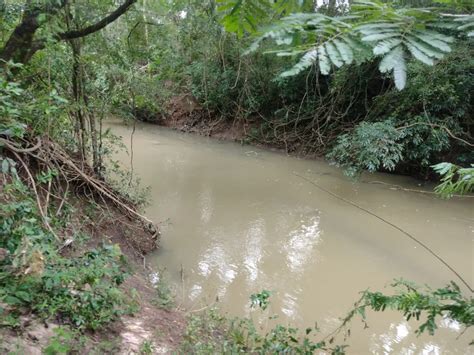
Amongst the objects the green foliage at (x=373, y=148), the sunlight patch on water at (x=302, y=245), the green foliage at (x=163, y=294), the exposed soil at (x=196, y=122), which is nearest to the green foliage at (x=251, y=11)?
the green foliage at (x=163, y=294)

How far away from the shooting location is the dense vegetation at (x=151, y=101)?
113cm

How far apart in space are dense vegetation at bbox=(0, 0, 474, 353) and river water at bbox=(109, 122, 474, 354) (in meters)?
0.42

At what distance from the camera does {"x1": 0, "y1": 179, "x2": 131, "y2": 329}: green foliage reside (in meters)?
1.89

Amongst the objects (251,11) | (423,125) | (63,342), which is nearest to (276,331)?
(63,342)

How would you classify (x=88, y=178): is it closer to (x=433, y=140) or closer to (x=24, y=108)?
(x=24, y=108)

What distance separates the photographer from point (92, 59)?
12.8ft

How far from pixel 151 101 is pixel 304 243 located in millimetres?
2837

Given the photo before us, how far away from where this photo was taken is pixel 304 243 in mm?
4660

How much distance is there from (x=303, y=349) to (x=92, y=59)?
3.33 m

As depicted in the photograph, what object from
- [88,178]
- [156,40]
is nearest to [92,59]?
[88,178]

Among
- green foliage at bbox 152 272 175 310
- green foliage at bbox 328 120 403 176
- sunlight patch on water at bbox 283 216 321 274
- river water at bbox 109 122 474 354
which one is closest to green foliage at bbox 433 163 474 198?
river water at bbox 109 122 474 354

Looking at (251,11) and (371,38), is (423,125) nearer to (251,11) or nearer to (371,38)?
(251,11)

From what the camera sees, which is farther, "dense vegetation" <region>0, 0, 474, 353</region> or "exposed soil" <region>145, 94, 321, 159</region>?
"exposed soil" <region>145, 94, 321, 159</region>

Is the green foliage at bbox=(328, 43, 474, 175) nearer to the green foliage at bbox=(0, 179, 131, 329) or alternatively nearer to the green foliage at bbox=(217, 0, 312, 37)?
the green foliage at bbox=(0, 179, 131, 329)
